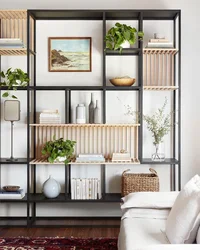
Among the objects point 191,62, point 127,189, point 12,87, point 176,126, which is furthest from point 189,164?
point 12,87

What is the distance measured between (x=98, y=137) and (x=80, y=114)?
0.41 meters

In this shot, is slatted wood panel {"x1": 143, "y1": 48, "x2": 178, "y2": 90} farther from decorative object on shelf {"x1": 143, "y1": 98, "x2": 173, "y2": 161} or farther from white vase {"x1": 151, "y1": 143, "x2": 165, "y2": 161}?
white vase {"x1": 151, "y1": 143, "x2": 165, "y2": 161}

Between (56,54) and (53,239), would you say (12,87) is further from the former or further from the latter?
(53,239)

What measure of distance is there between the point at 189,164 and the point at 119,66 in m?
1.36

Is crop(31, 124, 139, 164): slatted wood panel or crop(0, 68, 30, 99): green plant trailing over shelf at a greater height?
crop(0, 68, 30, 99): green plant trailing over shelf

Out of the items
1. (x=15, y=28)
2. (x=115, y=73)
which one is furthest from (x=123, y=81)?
(x=15, y=28)

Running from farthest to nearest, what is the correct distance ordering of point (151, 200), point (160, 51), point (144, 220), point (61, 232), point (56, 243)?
point (160, 51)
point (61, 232)
point (56, 243)
point (151, 200)
point (144, 220)

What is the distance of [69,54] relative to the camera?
16.0 feet

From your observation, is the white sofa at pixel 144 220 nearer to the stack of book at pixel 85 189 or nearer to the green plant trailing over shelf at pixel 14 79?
the stack of book at pixel 85 189

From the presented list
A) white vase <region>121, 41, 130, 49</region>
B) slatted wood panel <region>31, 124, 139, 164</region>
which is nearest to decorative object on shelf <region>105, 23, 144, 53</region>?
white vase <region>121, 41, 130, 49</region>

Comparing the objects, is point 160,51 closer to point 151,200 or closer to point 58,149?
point 58,149

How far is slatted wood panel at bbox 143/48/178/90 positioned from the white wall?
128mm

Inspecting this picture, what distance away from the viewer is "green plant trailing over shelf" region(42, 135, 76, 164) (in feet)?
14.8

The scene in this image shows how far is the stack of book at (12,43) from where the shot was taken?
14.9 ft
